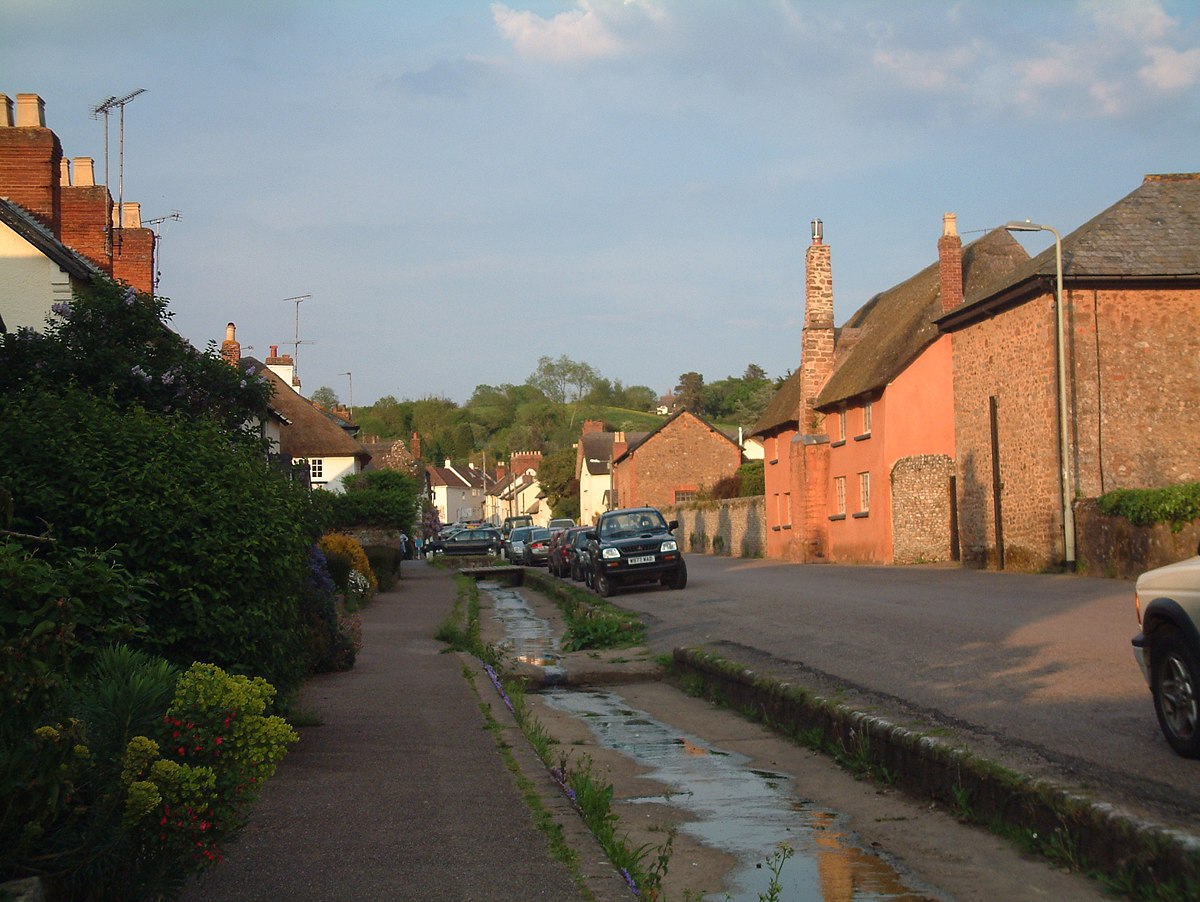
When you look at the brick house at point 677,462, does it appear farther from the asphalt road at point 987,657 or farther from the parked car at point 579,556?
the asphalt road at point 987,657

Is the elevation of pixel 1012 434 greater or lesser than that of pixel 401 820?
greater

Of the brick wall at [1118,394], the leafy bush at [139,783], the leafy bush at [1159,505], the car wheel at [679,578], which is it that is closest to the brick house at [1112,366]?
the brick wall at [1118,394]

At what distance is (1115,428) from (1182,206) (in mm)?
5805

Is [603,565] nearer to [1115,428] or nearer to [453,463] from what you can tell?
[1115,428]

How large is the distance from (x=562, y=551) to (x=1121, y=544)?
1931cm

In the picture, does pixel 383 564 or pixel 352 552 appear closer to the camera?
pixel 352 552

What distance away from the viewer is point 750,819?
746cm

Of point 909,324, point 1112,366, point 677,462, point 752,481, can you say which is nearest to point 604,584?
point 1112,366

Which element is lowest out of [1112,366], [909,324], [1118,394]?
[1118,394]

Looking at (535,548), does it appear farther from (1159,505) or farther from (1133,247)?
(1159,505)

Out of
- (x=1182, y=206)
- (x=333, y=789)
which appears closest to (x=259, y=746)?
(x=333, y=789)

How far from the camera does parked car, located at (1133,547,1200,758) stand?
6969mm

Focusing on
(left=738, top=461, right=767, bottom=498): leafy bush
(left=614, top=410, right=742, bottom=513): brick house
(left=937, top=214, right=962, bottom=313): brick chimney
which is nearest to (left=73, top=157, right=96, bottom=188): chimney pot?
(left=937, top=214, right=962, bottom=313): brick chimney

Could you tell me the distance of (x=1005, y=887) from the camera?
5.80 metres
